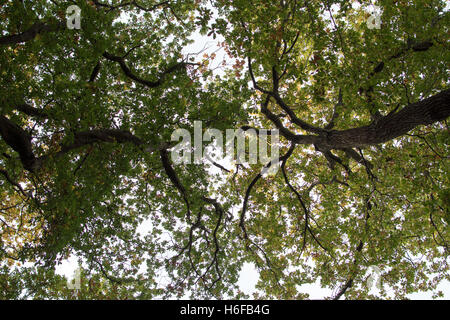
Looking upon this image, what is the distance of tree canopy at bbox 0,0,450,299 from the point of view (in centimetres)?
622

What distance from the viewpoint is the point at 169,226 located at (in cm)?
1055

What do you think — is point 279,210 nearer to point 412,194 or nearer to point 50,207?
point 412,194

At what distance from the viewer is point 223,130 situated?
8.17m

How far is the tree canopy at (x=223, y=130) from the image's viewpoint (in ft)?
20.4

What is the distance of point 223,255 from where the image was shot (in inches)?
412

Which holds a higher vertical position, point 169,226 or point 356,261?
point 169,226

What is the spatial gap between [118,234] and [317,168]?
25.7 feet

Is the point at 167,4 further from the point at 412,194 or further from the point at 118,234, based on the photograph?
the point at 412,194

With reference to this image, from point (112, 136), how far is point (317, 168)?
782 centimetres

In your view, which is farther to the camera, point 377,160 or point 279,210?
point 279,210

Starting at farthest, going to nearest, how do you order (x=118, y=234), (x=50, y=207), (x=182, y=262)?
(x=182, y=262) → (x=118, y=234) → (x=50, y=207)

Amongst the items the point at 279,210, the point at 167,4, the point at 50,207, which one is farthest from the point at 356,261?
the point at 167,4
